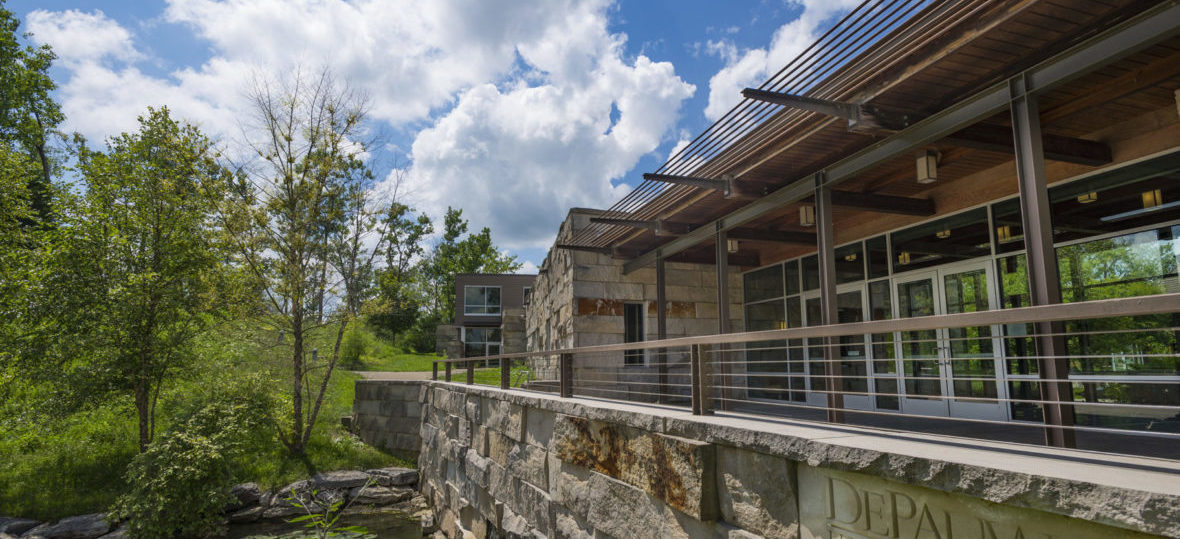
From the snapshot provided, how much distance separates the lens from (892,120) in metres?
5.16

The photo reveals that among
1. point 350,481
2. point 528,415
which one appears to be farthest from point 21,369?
point 528,415

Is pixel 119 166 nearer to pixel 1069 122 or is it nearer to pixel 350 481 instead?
pixel 350 481

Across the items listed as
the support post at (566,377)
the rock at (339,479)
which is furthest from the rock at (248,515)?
the support post at (566,377)

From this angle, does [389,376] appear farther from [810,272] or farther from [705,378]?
[705,378]

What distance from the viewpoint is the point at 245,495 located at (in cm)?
1184

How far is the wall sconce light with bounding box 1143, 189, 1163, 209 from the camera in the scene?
5.46m

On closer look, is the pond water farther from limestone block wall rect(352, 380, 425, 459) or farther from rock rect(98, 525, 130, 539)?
limestone block wall rect(352, 380, 425, 459)

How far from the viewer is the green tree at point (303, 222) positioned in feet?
45.8

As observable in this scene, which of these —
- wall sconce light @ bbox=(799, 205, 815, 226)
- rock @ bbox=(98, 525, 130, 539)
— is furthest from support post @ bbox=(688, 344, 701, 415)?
rock @ bbox=(98, 525, 130, 539)

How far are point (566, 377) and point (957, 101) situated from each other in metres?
4.40

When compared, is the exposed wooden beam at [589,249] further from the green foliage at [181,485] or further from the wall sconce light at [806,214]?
the green foliage at [181,485]

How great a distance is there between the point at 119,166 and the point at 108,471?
6.15m

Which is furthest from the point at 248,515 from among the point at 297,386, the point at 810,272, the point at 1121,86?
the point at 1121,86

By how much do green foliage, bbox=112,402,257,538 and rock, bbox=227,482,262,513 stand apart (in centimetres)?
75
